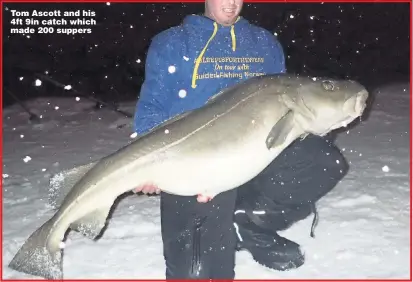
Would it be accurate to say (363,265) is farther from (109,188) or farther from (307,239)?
(109,188)

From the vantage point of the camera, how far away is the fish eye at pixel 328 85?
8.61 ft

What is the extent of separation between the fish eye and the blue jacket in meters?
0.75

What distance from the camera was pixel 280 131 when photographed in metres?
2.54

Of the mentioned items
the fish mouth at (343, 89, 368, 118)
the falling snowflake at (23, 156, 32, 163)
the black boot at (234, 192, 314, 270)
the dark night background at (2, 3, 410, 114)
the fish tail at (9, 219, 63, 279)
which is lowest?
the dark night background at (2, 3, 410, 114)

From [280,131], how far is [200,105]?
0.89 meters

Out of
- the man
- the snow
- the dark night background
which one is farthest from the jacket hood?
the dark night background

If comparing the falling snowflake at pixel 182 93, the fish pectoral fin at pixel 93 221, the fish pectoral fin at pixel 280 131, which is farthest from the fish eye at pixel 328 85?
the fish pectoral fin at pixel 93 221

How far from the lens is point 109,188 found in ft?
8.78

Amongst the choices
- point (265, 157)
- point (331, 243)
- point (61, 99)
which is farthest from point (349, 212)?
point (61, 99)

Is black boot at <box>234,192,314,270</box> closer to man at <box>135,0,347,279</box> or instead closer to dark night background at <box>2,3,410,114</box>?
man at <box>135,0,347,279</box>

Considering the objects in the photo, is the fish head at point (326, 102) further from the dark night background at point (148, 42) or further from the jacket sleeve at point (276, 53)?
the dark night background at point (148, 42)

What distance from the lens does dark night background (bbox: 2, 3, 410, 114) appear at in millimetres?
15656

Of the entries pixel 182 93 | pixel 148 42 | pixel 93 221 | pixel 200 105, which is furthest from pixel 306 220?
pixel 148 42

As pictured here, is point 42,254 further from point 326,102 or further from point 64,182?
point 326,102
